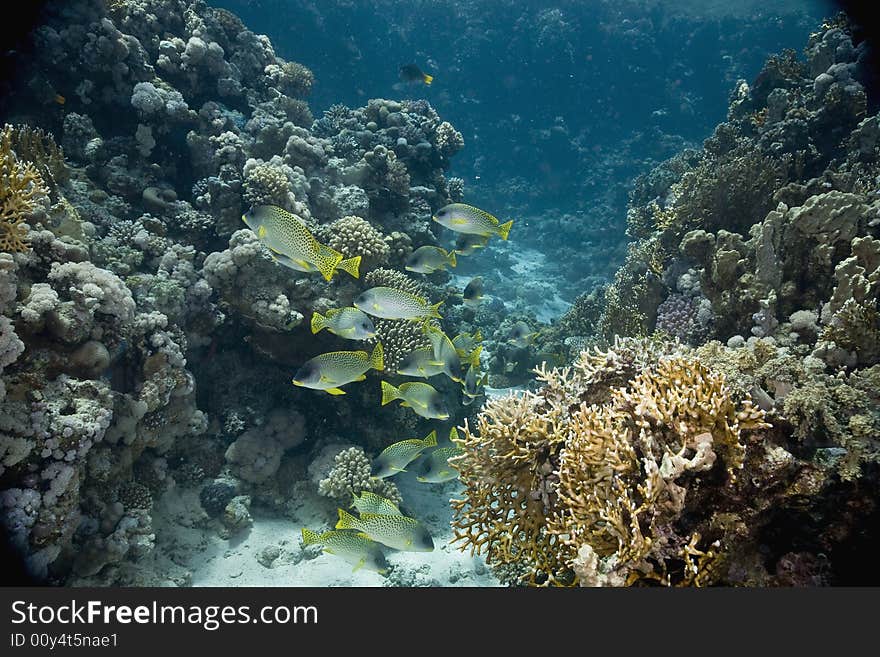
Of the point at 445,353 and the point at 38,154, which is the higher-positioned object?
the point at 38,154

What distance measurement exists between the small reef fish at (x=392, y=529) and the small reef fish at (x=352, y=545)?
10 centimetres

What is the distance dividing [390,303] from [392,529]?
2.04 meters

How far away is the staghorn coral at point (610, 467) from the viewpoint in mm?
2154

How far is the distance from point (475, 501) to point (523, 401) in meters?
0.77

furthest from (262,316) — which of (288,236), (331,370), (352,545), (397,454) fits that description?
(352,545)

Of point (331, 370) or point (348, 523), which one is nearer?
point (348, 523)

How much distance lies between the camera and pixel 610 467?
2387mm

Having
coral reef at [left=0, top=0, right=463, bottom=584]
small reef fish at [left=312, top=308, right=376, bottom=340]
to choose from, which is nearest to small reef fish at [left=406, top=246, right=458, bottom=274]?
coral reef at [left=0, top=0, right=463, bottom=584]

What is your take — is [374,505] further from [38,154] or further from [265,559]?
[38,154]

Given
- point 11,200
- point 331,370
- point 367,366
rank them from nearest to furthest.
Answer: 1. point 11,200
2. point 331,370
3. point 367,366

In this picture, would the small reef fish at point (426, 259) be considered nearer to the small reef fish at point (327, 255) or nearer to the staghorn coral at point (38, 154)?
the small reef fish at point (327, 255)

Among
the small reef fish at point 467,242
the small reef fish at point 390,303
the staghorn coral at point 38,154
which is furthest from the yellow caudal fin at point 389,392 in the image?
the staghorn coral at point 38,154

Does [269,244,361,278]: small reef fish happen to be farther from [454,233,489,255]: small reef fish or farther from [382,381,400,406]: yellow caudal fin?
[454,233,489,255]: small reef fish

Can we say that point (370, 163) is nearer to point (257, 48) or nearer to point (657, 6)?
point (257, 48)
